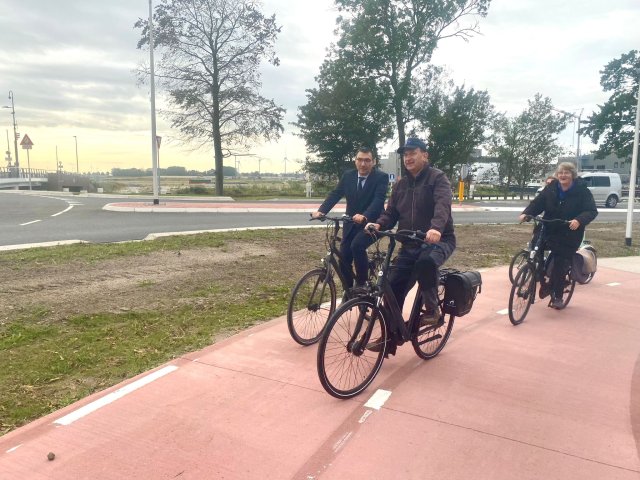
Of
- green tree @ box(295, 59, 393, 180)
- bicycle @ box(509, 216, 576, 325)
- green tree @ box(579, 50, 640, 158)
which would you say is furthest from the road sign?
green tree @ box(579, 50, 640, 158)

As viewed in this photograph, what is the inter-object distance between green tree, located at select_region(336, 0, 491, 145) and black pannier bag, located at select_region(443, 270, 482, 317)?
3368 cm

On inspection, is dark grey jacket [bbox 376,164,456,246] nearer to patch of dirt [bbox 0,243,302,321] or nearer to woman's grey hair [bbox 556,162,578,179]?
woman's grey hair [bbox 556,162,578,179]

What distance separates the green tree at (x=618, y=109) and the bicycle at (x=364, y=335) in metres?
57.6

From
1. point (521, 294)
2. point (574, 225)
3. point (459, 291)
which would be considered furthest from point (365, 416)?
point (574, 225)

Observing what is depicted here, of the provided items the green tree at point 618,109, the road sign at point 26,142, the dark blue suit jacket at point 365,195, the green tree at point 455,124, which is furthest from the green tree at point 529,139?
the dark blue suit jacket at point 365,195

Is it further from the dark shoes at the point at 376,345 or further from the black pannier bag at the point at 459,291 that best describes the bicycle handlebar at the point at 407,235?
the dark shoes at the point at 376,345

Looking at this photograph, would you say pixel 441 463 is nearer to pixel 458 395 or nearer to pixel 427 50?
pixel 458 395

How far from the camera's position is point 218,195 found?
3253cm

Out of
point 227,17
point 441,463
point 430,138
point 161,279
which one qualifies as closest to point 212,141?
point 227,17

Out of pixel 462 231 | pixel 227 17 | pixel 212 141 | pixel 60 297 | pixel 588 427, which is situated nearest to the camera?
pixel 588 427

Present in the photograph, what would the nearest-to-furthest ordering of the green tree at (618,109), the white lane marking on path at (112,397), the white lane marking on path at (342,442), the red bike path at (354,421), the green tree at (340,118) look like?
the red bike path at (354,421), the white lane marking on path at (342,442), the white lane marking on path at (112,397), the green tree at (340,118), the green tree at (618,109)

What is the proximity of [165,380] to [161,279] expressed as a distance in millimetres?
Answer: 3368

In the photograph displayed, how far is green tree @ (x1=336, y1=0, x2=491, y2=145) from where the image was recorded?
34950 millimetres

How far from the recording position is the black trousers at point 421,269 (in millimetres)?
3805
